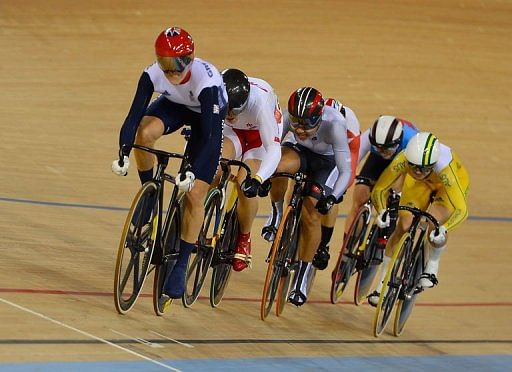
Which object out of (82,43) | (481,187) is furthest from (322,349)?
(82,43)

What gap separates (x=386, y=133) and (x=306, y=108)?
924mm

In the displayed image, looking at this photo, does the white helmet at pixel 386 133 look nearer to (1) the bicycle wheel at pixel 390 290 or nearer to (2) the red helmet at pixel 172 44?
(1) the bicycle wheel at pixel 390 290

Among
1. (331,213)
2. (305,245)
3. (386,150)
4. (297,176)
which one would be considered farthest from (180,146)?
(297,176)

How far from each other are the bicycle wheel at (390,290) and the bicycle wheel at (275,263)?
51 centimetres

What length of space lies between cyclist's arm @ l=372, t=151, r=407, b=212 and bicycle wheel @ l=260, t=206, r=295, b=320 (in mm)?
587

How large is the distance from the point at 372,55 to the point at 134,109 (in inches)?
269

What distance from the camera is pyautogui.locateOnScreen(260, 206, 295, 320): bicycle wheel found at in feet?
16.8

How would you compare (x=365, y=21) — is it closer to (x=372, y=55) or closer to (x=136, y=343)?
(x=372, y=55)

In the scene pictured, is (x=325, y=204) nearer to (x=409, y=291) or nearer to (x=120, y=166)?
(x=409, y=291)

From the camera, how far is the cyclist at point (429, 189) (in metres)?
5.37

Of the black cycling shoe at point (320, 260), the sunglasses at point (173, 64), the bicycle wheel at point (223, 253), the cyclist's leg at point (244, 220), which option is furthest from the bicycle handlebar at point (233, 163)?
the black cycling shoe at point (320, 260)

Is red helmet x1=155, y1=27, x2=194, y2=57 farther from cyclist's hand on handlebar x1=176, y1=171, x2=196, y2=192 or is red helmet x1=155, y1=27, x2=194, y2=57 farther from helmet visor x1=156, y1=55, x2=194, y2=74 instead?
cyclist's hand on handlebar x1=176, y1=171, x2=196, y2=192

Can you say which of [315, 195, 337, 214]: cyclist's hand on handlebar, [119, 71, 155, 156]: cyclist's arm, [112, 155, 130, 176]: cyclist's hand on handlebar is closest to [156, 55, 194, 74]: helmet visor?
[119, 71, 155, 156]: cyclist's arm

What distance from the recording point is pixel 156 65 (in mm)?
4484
